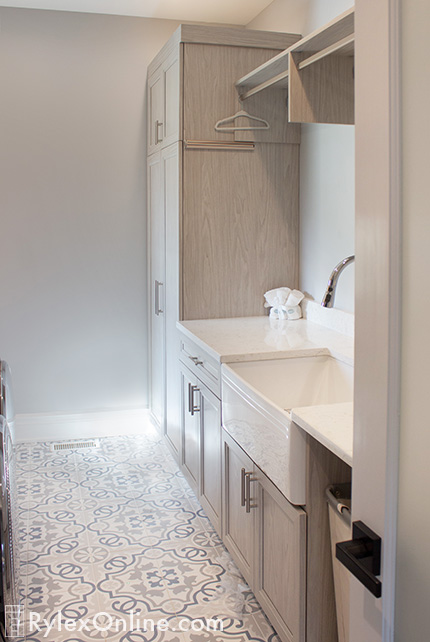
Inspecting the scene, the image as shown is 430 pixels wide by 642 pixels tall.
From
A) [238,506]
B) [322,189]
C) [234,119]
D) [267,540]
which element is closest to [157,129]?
[234,119]

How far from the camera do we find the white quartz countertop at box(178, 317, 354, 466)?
1646mm

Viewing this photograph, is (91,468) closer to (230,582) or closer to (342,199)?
(230,582)

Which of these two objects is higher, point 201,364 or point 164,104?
point 164,104

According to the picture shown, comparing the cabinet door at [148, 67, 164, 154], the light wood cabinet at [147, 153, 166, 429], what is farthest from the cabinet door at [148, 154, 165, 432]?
the cabinet door at [148, 67, 164, 154]

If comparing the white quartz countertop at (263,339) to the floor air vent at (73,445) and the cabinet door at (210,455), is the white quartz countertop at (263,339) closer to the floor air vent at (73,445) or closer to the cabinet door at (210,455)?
the cabinet door at (210,455)

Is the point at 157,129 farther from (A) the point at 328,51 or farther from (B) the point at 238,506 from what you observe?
(B) the point at 238,506

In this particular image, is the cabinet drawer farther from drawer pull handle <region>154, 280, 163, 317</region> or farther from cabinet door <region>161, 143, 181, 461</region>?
drawer pull handle <region>154, 280, 163, 317</region>

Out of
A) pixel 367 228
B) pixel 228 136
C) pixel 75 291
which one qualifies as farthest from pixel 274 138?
pixel 367 228

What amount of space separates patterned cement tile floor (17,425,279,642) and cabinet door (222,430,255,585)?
0.47 ft

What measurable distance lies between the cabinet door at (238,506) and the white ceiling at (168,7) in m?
2.56

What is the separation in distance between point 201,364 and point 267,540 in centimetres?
96

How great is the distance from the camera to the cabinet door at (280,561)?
5.84 ft

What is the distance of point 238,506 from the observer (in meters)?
2.34

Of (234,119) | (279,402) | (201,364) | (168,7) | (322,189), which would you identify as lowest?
(279,402)
